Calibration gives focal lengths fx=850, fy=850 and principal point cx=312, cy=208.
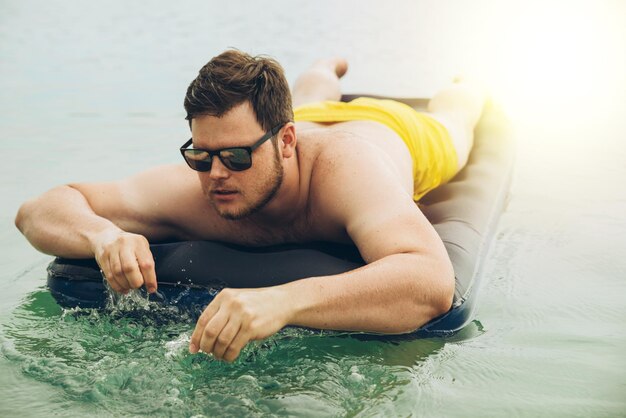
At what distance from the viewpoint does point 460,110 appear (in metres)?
5.06

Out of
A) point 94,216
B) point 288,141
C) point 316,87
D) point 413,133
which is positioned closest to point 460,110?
point 316,87

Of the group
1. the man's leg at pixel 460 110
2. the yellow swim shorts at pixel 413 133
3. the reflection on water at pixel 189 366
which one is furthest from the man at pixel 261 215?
the man's leg at pixel 460 110

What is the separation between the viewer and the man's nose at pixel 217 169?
271cm

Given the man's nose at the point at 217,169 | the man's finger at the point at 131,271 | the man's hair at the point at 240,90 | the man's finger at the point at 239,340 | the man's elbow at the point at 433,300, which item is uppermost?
the man's hair at the point at 240,90

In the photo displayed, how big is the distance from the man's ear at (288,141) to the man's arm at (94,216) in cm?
51

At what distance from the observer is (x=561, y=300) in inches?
134

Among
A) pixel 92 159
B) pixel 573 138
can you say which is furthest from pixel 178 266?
pixel 573 138

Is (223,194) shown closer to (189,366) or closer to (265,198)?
(265,198)

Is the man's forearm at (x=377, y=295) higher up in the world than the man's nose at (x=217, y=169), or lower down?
lower down

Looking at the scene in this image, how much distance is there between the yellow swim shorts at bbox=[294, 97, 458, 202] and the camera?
4055mm

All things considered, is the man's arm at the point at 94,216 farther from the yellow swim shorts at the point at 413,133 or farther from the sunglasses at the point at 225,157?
the yellow swim shorts at the point at 413,133

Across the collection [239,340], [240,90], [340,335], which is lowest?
[340,335]

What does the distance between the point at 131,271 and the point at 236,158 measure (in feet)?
1.64

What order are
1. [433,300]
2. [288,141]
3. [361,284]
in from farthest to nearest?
[288,141] → [433,300] → [361,284]
